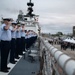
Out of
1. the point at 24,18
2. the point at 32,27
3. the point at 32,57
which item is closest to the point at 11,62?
the point at 32,57

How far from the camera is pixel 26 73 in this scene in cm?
611

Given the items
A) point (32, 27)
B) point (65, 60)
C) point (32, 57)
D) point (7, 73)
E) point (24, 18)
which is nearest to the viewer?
point (65, 60)

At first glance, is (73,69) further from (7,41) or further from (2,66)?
(2,66)

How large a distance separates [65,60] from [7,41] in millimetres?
4398

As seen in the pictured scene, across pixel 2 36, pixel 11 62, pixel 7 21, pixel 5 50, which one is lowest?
pixel 11 62

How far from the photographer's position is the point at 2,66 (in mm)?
6121

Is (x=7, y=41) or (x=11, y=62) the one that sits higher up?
(x=7, y=41)

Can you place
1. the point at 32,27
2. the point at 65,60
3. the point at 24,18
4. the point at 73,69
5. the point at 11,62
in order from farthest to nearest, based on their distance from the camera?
the point at 24,18 < the point at 32,27 < the point at 11,62 < the point at 65,60 < the point at 73,69

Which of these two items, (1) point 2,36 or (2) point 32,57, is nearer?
(1) point 2,36

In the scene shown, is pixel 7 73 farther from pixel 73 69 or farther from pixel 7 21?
pixel 73 69

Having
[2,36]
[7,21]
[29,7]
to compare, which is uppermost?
[29,7]

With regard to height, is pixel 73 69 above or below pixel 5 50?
above

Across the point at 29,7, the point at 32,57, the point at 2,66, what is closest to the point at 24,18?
the point at 29,7

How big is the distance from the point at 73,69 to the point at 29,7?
3838 centimetres
